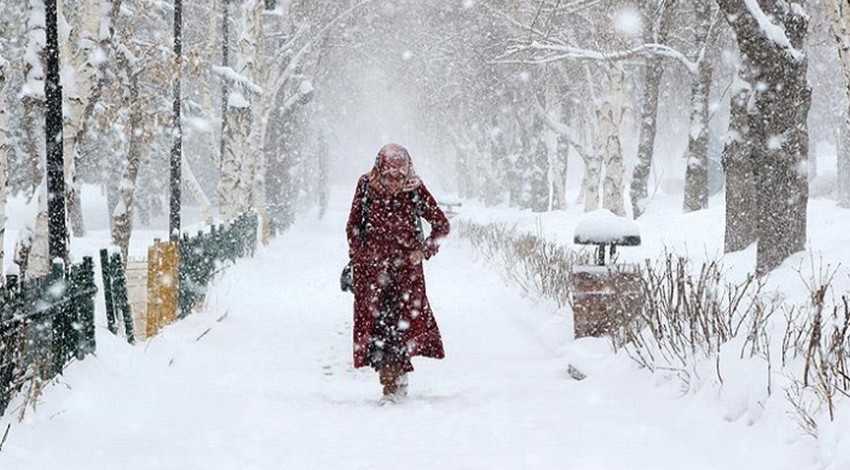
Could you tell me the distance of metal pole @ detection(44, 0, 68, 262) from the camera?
6.34 meters

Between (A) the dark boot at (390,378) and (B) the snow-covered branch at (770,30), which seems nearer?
(A) the dark boot at (390,378)

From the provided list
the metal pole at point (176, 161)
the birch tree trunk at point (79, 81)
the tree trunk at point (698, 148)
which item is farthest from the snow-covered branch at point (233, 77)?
the tree trunk at point (698, 148)

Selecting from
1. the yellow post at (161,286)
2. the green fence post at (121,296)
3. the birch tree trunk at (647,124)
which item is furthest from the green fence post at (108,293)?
the birch tree trunk at (647,124)

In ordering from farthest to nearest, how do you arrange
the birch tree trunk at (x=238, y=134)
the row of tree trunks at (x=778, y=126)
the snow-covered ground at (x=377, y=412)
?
the birch tree trunk at (x=238, y=134), the row of tree trunks at (x=778, y=126), the snow-covered ground at (x=377, y=412)

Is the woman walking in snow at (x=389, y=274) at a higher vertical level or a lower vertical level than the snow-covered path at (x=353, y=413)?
higher

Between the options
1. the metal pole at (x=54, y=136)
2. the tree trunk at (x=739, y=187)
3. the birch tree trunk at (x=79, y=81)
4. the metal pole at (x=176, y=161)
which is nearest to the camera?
the metal pole at (x=54, y=136)

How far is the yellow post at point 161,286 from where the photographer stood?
8.48 m

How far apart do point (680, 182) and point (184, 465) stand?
4947cm

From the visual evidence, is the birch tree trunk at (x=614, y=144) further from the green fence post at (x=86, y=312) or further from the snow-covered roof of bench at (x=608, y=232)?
the green fence post at (x=86, y=312)

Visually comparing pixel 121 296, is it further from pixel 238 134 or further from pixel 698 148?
pixel 698 148

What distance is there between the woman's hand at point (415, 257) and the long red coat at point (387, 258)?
0.13 feet

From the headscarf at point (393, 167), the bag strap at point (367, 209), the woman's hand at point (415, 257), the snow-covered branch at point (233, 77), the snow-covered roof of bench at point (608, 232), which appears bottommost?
the woman's hand at point (415, 257)

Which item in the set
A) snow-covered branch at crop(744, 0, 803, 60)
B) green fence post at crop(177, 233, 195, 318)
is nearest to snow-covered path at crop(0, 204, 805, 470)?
green fence post at crop(177, 233, 195, 318)

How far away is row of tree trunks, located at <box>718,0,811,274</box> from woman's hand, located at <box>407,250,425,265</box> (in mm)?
4209
